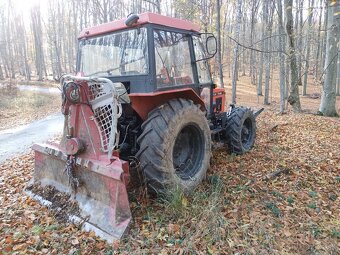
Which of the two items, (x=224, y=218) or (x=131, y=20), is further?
(x=131, y=20)

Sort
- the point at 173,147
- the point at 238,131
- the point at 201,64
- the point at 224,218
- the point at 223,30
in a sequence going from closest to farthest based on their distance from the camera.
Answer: the point at 224,218 → the point at 173,147 → the point at 201,64 → the point at 238,131 → the point at 223,30

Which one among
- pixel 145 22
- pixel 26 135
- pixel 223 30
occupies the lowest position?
pixel 26 135

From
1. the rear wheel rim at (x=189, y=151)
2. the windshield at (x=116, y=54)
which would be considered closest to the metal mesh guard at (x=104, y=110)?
the windshield at (x=116, y=54)

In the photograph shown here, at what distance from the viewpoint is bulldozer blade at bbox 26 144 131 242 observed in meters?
2.98

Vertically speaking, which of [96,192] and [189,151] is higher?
[189,151]

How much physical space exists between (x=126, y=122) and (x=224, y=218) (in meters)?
1.77

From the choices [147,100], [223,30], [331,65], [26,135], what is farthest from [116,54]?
[223,30]

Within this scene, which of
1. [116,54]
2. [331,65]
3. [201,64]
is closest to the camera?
[116,54]

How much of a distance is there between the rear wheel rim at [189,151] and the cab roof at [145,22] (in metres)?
1.50

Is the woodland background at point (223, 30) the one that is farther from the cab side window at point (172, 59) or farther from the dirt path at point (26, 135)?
the dirt path at point (26, 135)

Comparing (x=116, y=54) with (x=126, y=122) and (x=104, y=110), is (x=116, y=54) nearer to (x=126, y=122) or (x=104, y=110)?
(x=126, y=122)

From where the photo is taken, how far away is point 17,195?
4.08m

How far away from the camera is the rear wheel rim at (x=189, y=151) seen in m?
3.99

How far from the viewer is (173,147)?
3.60 meters
